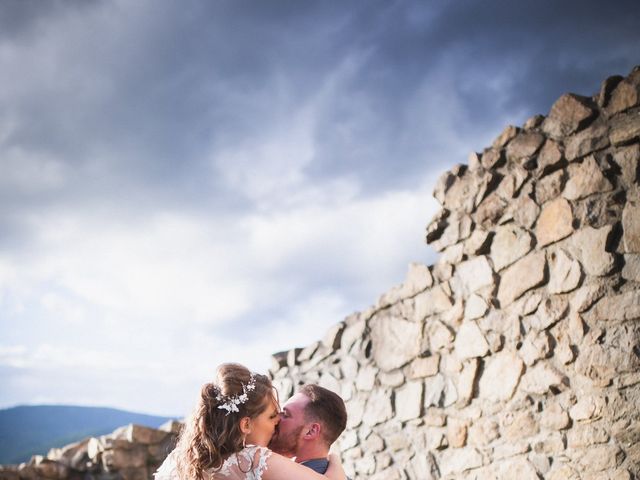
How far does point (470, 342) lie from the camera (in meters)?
3.27

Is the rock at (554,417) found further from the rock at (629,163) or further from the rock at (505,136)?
the rock at (505,136)

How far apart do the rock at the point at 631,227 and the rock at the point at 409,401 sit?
171cm

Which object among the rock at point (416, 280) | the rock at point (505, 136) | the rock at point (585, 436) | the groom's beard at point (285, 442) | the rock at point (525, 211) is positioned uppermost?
the rock at point (505, 136)

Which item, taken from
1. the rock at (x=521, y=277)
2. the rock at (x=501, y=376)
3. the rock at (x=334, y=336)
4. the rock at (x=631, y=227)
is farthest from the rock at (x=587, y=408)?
the rock at (x=334, y=336)

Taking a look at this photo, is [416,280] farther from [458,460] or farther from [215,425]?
[215,425]

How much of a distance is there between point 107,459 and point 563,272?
17.3ft

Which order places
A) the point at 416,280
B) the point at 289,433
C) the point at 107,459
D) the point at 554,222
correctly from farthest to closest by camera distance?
the point at 107,459
the point at 416,280
the point at 554,222
the point at 289,433

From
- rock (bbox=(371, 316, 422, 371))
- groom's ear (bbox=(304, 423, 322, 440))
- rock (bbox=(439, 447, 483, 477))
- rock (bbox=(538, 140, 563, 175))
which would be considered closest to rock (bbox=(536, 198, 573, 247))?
rock (bbox=(538, 140, 563, 175))

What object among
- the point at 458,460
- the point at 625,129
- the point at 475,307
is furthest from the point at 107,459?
the point at 625,129

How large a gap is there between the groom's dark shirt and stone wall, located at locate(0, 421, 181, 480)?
13.2 ft

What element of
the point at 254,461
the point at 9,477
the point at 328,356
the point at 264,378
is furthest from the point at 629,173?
the point at 9,477

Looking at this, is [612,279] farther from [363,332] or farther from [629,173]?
[363,332]

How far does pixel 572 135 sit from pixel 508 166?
46 centimetres

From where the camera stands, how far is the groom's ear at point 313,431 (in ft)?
7.37
